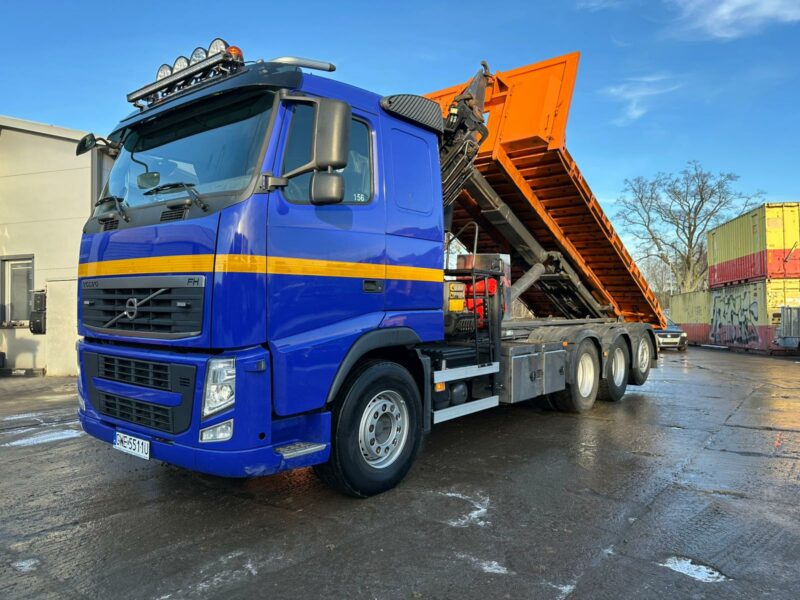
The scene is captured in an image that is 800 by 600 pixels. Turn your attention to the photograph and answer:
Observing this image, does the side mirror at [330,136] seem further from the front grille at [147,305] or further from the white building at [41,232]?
the white building at [41,232]

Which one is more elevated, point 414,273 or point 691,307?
point 414,273

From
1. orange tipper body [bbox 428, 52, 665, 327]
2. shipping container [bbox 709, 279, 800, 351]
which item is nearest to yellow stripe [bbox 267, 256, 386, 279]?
orange tipper body [bbox 428, 52, 665, 327]

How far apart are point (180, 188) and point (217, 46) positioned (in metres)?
1.12

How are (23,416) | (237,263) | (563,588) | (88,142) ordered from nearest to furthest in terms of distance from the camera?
(563,588) → (237,263) → (88,142) → (23,416)

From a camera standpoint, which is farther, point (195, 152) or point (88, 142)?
point (88, 142)

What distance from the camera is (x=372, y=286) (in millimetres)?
4277

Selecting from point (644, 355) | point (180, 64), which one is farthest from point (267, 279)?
point (644, 355)

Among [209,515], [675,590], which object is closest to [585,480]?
[675,590]

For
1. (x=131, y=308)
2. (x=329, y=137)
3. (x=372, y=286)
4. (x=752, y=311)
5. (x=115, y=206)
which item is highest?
(x=329, y=137)

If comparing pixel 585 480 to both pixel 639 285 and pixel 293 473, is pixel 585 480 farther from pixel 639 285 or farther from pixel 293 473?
pixel 639 285

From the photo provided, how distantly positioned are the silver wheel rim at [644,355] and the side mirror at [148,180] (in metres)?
7.84

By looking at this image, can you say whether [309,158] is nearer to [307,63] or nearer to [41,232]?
[307,63]

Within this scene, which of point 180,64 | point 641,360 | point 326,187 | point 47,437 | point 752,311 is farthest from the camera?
point 752,311

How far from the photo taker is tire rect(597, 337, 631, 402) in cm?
830
